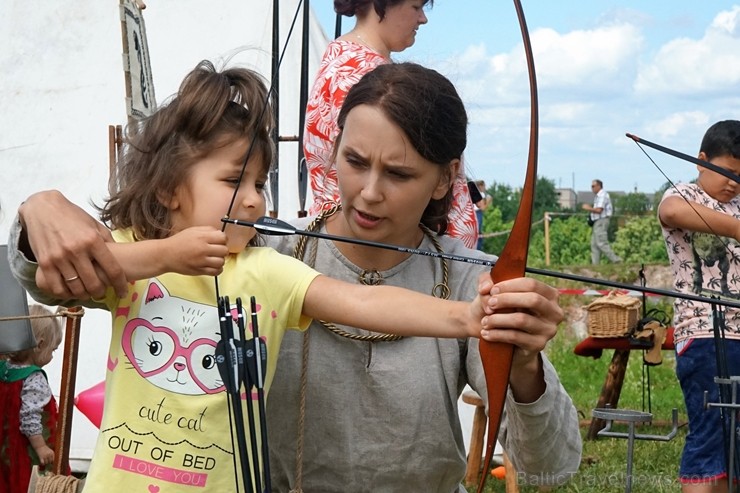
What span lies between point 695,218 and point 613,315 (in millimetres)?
2469

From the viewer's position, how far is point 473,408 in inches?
201

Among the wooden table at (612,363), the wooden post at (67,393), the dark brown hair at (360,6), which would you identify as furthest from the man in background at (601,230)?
the wooden post at (67,393)

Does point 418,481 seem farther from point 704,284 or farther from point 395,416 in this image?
point 704,284

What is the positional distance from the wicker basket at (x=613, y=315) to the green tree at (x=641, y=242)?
4609 mm

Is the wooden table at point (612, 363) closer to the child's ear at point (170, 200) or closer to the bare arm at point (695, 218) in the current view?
the bare arm at point (695, 218)

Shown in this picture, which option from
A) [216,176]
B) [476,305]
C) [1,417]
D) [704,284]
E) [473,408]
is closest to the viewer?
[476,305]

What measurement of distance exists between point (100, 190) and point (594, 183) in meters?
9.00

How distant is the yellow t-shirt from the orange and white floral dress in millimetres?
789

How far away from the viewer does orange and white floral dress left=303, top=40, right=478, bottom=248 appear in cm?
247

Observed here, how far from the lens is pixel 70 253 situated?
1.46 m

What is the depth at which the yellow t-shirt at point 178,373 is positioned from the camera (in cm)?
155

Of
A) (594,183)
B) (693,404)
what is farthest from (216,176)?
(594,183)

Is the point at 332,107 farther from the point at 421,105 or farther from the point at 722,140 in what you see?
the point at 722,140

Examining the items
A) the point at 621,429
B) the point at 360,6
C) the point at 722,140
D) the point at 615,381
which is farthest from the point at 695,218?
the point at 621,429
